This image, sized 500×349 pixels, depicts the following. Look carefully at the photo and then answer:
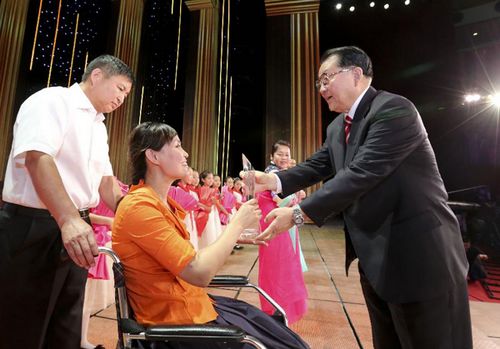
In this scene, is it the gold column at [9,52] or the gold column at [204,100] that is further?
the gold column at [204,100]

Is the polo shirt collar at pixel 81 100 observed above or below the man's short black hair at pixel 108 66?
below

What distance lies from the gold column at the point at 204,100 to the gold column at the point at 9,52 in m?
4.51

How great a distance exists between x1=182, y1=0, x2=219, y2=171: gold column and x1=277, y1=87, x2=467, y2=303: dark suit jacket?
801 cm

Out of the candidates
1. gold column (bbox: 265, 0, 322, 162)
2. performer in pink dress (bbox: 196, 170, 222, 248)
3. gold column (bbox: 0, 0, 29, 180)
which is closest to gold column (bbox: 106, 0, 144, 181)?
gold column (bbox: 0, 0, 29, 180)

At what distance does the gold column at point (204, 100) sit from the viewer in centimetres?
883

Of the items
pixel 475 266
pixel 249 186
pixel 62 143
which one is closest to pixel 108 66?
pixel 62 143

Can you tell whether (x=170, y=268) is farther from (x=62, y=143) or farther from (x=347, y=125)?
(x=347, y=125)

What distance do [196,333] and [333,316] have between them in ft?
6.65

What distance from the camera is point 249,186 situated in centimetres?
106

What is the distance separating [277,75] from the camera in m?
7.79

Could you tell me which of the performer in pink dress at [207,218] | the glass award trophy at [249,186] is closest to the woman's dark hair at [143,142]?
the glass award trophy at [249,186]

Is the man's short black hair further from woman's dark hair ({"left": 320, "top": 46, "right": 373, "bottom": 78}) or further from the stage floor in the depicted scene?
the stage floor

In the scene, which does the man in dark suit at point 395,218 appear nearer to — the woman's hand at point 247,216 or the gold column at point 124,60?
the woman's hand at point 247,216

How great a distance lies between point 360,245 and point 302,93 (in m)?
7.21
